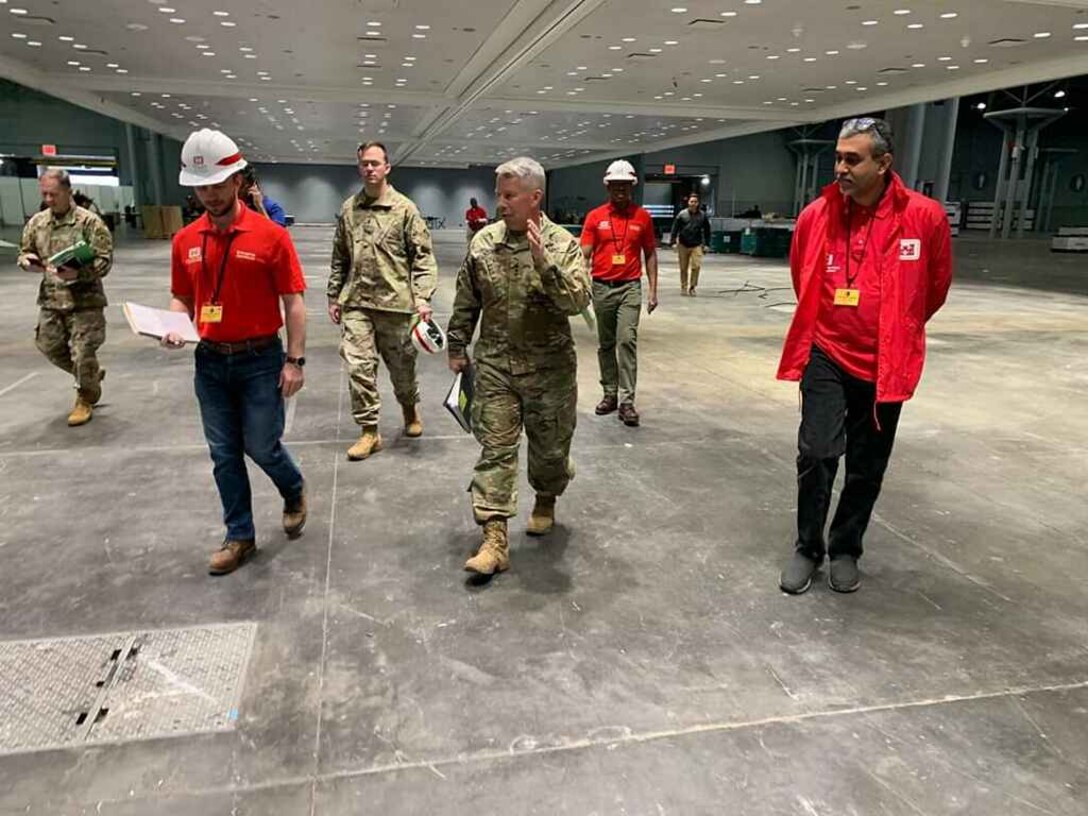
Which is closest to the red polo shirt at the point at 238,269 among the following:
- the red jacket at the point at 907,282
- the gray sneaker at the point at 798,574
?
the red jacket at the point at 907,282

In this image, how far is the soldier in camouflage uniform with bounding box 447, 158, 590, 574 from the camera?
3.25 m

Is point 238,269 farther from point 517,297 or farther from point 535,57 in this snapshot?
point 535,57

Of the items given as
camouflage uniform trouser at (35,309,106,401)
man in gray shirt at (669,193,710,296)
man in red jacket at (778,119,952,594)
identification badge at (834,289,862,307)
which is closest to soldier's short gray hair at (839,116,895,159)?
man in red jacket at (778,119,952,594)

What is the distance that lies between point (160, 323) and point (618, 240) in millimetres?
3472

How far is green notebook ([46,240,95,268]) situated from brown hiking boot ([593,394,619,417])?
11.9ft

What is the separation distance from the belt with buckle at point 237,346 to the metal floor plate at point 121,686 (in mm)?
1052

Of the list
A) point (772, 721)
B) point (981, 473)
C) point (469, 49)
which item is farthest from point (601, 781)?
point (469, 49)

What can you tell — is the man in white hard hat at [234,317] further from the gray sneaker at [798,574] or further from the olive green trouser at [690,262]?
the olive green trouser at [690,262]

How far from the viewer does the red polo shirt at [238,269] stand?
3061mm

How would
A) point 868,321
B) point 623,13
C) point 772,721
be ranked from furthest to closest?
point 623,13
point 868,321
point 772,721

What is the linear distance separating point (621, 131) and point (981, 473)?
29.3 meters

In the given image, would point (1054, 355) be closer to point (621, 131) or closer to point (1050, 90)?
point (621, 131)

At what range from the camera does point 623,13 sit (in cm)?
1357

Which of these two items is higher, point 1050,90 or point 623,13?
point 1050,90
